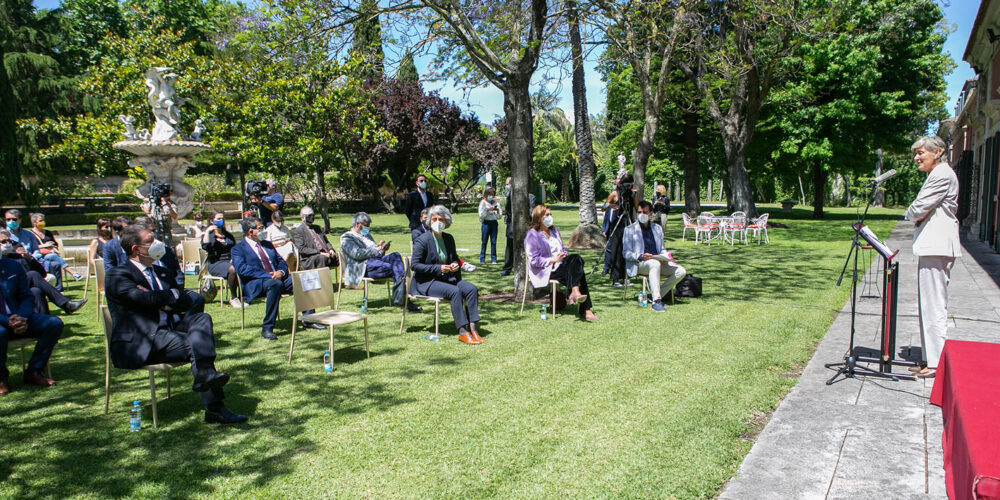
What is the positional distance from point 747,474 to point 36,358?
5.92 meters

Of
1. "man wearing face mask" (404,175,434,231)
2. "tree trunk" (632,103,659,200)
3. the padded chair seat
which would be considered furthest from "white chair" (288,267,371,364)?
"tree trunk" (632,103,659,200)

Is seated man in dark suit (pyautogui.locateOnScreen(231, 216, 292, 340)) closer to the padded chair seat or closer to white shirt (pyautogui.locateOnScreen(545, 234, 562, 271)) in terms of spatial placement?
the padded chair seat

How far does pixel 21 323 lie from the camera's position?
5.12 m

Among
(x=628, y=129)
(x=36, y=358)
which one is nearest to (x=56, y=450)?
(x=36, y=358)

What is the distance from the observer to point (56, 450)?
4.12 m

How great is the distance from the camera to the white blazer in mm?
5020

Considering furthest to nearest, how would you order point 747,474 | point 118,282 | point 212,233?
1. point 212,233
2. point 118,282
3. point 747,474

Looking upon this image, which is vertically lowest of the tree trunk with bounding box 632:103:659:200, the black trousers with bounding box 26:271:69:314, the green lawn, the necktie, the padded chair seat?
the green lawn

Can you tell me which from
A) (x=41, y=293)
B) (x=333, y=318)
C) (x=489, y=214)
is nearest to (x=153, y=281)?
(x=333, y=318)

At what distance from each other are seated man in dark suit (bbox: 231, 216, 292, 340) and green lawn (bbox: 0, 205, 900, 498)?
0.34 m

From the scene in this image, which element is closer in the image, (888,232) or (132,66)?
(888,232)

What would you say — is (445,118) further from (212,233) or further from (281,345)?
(281,345)

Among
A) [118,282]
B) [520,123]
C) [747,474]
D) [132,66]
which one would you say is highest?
[132,66]

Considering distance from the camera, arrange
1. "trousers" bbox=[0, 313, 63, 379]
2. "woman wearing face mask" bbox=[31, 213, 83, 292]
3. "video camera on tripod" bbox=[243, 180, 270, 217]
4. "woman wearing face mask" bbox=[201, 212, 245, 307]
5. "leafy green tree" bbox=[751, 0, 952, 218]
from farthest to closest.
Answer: "leafy green tree" bbox=[751, 0, 952, 218], "woman wearing face mask" bbox=[31, 213, 83, 292], "video camera on tripod" bbox=[243, 180, 270, 217], "woman wearing face mask" bbox=[201, 212, 245, 307], "trousers" bbox=[0, 313, 63, 379]
